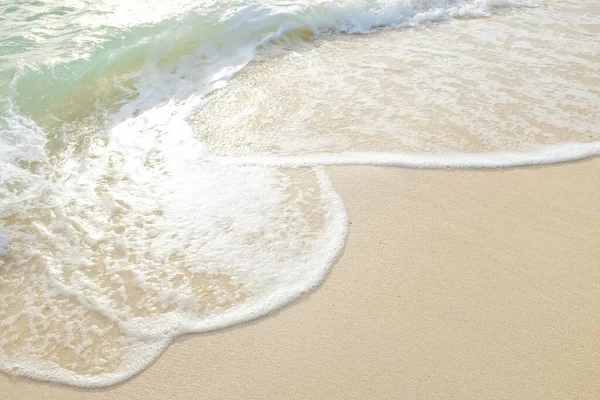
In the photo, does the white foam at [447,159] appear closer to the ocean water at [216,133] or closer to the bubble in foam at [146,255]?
the ocean water at [216,133]

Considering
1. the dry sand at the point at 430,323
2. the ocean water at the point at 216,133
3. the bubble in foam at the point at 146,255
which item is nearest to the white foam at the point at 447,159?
the ocean water at the point at 216,133

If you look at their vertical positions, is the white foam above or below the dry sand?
above

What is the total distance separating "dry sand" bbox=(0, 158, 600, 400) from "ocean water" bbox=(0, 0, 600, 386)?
152 mm

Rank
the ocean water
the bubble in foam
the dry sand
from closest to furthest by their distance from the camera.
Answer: the dry sand → the bubble in foam → the ocean water

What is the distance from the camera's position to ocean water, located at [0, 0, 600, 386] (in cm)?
264

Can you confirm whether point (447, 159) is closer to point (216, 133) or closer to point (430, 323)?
point (430, 323)

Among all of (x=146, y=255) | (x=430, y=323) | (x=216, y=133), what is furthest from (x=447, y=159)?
(x=146, y=255)

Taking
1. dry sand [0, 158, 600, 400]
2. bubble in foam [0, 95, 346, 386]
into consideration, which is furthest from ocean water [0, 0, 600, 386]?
dry sand [0, 158, 600, 400]

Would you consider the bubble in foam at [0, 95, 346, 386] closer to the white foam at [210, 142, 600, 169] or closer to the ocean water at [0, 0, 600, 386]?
the ocean water at [0, 0, 600, 386]

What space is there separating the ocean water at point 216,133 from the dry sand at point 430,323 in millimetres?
152

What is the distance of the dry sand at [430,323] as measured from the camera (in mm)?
2164

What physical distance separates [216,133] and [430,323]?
7.92 ft

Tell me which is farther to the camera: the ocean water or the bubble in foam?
the ocean water

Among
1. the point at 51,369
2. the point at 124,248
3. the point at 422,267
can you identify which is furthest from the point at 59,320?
the point at 422,267
